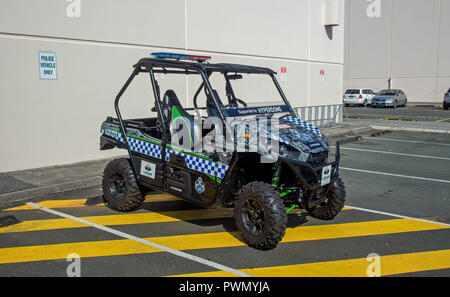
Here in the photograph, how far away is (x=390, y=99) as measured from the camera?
31.4 metres

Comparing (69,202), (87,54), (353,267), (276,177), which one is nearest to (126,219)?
(69,202)

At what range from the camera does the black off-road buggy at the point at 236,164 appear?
16.4 feet

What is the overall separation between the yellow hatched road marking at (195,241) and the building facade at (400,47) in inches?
1295

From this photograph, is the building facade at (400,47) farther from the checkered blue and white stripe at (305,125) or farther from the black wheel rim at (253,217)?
the black wheel rim at (253,217)

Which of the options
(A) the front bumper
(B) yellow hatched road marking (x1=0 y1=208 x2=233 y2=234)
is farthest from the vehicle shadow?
(A) the front bumper

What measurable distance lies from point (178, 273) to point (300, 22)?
536 inches

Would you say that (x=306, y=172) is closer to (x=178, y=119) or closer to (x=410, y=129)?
(x=178, y=119)

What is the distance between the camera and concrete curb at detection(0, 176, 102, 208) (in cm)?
696

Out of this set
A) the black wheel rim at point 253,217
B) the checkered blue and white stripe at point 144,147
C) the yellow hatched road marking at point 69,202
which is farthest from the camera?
the yellow hatched road marking at point 69,202

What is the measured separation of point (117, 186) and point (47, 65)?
399cm

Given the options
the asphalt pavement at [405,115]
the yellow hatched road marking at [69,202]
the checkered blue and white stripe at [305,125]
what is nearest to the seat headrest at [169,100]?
the checkered blue and white stripe at [305,125]

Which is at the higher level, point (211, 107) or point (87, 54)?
point (87, 54)

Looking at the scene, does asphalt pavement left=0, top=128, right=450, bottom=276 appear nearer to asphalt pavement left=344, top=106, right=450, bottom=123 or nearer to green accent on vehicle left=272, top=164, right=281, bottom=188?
green accent on vehicle left=272, top=164, right=281, bottom=188

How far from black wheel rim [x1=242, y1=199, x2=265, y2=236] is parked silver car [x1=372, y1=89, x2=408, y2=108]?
28937mm
